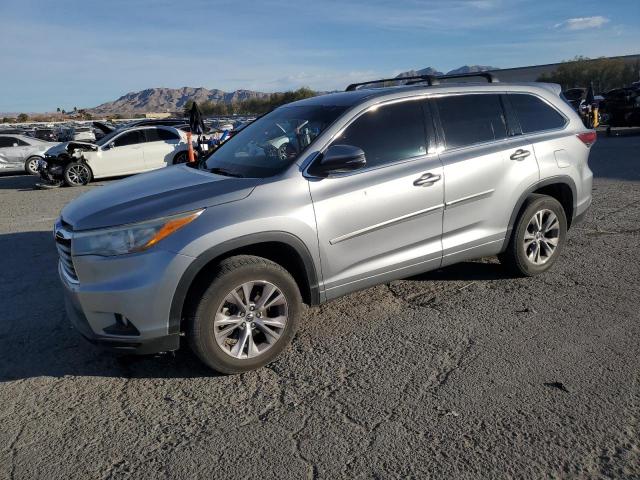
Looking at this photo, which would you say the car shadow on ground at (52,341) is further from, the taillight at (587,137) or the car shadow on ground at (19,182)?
the car shadow on ground at (19,182)

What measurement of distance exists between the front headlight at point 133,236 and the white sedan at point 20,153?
16.6 metres

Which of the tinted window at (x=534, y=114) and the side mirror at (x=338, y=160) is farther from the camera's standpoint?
the tinted window at (x=534, y=114)

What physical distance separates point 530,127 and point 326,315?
8.50ft

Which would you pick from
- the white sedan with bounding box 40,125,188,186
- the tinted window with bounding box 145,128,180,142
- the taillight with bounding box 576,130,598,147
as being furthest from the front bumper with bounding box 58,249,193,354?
the tinted window with bounding box 145,128,180,142

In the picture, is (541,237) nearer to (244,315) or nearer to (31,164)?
(244,315)

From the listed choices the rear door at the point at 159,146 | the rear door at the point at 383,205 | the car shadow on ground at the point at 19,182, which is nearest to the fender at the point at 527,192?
the rear door at the point at 383,205

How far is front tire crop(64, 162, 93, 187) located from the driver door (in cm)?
19

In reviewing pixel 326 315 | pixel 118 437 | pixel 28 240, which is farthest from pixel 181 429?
pixel 28 240

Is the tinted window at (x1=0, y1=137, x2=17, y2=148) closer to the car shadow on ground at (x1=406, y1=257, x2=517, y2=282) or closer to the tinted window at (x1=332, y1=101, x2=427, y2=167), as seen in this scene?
the car shadow on ground at (x1=406, y1=257, x2=517, y2=282)

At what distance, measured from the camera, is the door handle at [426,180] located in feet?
14.2

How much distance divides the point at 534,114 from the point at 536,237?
117 centimetres

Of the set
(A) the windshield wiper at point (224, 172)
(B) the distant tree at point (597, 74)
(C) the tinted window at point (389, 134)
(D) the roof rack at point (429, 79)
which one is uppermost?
(D) the roof rack at point (429, 79)

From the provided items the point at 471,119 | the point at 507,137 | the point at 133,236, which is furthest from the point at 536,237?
the point at 133,236

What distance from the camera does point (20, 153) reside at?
18203 mm
